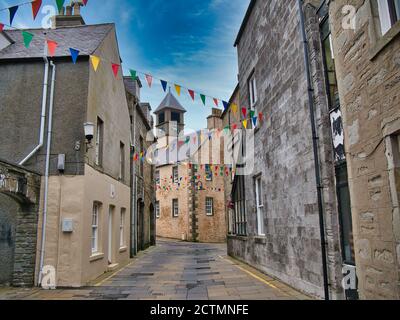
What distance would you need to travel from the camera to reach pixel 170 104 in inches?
1538

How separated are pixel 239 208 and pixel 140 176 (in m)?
6.48

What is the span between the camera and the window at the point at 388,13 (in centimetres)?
385

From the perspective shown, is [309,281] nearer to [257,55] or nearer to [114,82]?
[257,55]

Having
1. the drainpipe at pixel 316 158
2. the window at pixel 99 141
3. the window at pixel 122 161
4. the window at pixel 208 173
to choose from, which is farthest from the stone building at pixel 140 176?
the drainpipe at pixel 316 158

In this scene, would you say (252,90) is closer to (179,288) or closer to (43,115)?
(43,115)

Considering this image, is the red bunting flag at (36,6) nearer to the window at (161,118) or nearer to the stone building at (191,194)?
the stone building at (191,194)

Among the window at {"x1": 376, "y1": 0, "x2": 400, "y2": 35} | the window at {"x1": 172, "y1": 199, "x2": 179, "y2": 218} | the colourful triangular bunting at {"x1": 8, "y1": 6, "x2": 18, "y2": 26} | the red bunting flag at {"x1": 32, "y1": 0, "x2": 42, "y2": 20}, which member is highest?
the red bunting flag at {"x1": 32, "y1": 0, "x2": 42, "y2": 20}

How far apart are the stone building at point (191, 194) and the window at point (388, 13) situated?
73.6ft

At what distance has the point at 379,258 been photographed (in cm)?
391

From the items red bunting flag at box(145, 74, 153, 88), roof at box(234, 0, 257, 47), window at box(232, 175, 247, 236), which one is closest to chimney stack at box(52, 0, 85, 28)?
roof at box(234, 0, 257, 47)

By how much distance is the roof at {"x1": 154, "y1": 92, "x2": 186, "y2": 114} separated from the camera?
127 ft

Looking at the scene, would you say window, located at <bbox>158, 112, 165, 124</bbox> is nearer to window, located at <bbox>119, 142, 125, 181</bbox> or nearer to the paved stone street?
window, located at <bbox>119, 142, 125, 181</bbox>

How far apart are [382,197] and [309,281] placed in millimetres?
3293

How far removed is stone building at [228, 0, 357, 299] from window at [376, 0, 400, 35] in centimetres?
208
